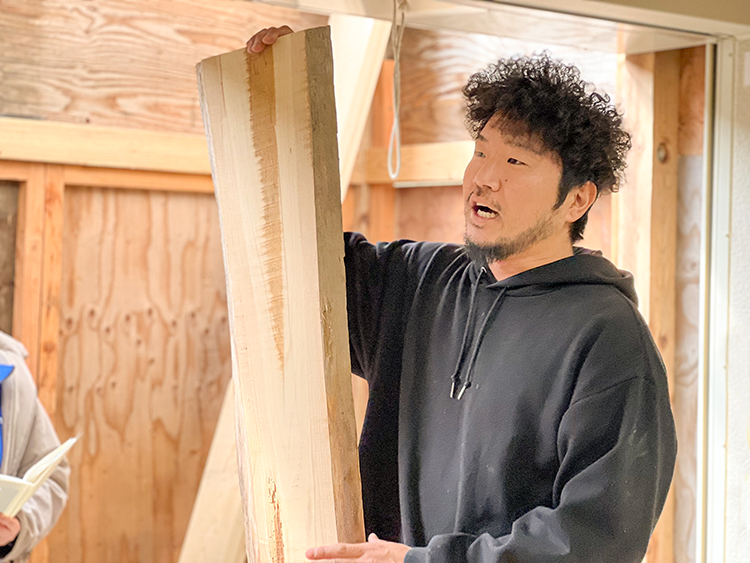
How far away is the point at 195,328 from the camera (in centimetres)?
310

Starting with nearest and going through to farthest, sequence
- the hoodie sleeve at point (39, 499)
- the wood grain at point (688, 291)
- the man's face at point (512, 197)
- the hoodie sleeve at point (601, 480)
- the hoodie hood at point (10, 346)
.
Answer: the hoodie sleeve at point (601, 480)
the man's face at point (512, 197)
the wood grain at point (688, 291)
the hoodie sleeve at point (39, 499)
the hoodie hood at point (10, 346)

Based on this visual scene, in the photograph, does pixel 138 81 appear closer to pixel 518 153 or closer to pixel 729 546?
pixel 518 153

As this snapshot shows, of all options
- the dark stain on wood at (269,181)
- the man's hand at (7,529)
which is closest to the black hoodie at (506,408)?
the dark stain on wood at (269,181)

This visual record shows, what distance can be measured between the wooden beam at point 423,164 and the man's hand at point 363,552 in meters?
1.65

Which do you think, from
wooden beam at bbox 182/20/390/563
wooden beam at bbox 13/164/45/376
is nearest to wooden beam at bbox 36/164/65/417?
wooden beam at bbox 13/164/45/376

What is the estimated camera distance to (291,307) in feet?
4.17

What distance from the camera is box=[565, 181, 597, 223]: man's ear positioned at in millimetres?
1435

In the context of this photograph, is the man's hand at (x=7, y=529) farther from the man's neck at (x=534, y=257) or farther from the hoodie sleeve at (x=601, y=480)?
the man's neck at (x=534, y=257)

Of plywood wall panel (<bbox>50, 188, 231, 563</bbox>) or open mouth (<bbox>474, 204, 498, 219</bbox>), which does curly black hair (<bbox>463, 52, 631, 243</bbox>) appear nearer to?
open mouth (<bbox>474, 204, 498, 219</bbox>)

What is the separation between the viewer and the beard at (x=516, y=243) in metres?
1.40

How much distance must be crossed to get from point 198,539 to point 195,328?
2.67 ft

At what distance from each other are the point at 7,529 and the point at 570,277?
1602mm

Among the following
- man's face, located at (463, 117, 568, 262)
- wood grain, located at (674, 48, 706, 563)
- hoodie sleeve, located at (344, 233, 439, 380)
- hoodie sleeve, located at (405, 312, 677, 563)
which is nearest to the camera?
hoodie sleeve, located at (405, 312, 677, 563)

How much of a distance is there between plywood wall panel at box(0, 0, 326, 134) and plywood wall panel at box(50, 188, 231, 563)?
0.97 ft
